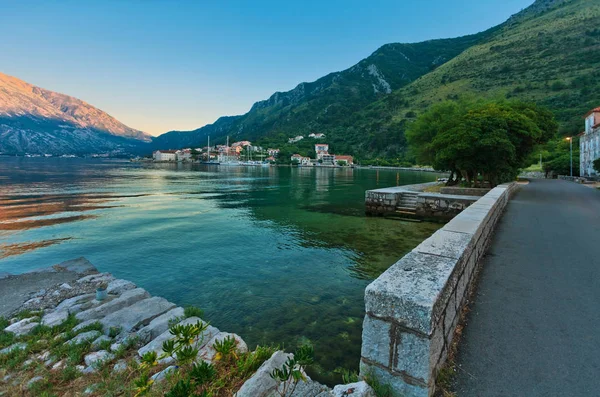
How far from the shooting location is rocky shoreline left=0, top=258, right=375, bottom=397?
3.23 meters

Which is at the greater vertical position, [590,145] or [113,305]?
[590,145]

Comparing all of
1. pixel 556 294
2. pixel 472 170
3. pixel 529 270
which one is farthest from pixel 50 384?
pixel 472 170

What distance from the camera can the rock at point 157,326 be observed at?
213 inches

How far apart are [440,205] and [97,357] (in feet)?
63.2

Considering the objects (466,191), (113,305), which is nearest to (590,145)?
(466,191)

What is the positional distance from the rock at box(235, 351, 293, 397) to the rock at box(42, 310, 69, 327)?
549cm

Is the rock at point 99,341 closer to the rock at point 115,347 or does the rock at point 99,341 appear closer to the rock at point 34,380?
the rock at point 115,347

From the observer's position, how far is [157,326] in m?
5.66

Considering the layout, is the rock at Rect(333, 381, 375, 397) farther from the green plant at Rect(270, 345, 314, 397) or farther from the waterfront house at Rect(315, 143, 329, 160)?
the waterfront house at Rect(315, 143, 329, 160)

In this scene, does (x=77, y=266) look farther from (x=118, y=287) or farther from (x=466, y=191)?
(x=466, y=191)

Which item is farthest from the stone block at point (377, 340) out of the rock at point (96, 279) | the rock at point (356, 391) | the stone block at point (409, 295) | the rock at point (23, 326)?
the rock at point (96, 279)

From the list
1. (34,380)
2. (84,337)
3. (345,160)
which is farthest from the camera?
(345,160)

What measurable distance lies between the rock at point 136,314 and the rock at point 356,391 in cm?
486

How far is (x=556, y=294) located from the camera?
486 centimetres
